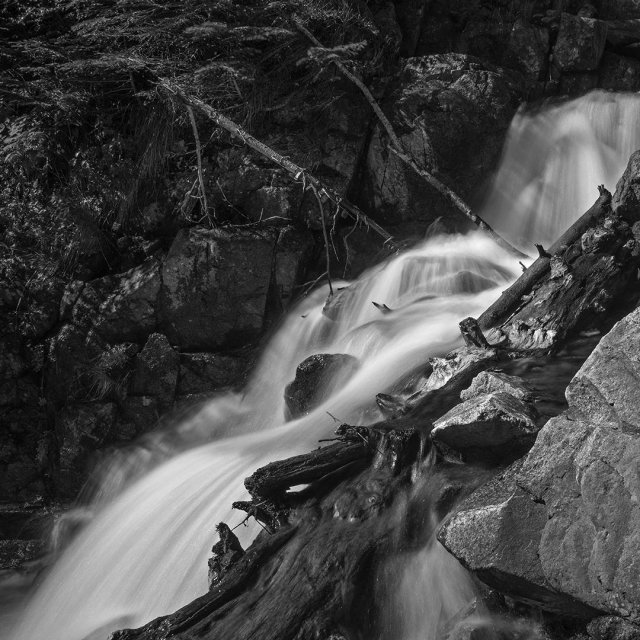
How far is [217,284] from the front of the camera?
7883mm

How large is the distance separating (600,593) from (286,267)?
599cm

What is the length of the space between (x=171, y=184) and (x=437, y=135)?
11.7ft

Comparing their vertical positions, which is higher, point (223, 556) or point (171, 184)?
point (171, 184)

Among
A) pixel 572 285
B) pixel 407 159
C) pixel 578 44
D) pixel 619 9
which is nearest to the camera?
pixel 572 285

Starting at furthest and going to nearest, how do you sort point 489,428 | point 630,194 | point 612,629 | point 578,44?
point 578,44 < point 630,194 < point 489,428 < point 612,629

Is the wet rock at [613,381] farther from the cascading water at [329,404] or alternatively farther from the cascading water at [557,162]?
the cascading water at [557,162]

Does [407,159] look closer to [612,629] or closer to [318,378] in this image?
[318,378]

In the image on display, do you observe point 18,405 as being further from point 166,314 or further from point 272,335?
point 272,335

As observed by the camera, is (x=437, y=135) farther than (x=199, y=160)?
Yes

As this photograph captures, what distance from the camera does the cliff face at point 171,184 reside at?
26.2 feet

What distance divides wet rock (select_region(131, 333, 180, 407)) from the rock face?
5.49 m

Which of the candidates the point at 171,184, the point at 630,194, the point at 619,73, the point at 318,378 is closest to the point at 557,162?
the point at 619,73

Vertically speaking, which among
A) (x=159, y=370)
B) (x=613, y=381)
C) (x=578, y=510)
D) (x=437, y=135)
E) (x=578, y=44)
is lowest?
(x=578, y=510)

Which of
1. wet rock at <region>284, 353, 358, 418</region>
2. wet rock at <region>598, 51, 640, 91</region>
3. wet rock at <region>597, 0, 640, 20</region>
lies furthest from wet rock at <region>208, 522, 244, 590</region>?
wet rock at <region>597, 0, 640, 20</region>
